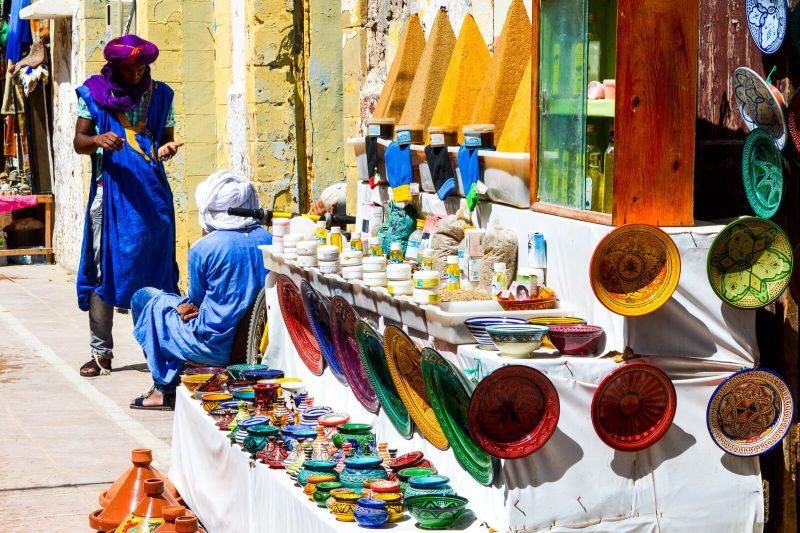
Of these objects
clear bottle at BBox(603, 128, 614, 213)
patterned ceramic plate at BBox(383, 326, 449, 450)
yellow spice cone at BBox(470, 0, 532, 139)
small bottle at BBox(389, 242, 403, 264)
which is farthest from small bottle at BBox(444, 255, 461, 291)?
clear bottle at BBox(603, 128, 614, 213)

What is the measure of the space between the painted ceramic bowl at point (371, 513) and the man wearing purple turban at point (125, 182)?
4327mm

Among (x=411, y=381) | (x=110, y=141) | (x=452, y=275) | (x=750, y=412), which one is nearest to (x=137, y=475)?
(x=411, y=381)

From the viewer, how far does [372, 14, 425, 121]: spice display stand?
6.28 metres

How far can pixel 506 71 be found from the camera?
16.5ft

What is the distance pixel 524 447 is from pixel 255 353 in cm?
300

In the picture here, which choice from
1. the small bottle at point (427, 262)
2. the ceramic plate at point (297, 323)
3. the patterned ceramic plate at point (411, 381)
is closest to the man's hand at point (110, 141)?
the ceramic plate at point (297, 323)

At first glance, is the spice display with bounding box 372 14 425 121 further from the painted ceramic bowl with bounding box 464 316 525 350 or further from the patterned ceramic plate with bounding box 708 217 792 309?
the patterned ceramic plate with bounding box 708 217 792 309

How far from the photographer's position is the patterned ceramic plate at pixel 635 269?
12.2 feet

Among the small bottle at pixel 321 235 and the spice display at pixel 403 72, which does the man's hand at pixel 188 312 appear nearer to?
the small bottle at pixel 321 235

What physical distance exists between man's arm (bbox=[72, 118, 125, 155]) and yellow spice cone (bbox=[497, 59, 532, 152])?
3568mm

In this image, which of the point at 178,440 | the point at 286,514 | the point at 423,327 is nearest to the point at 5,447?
the point at 178,440

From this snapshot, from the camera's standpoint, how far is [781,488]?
3988mm

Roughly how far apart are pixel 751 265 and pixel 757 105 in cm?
51

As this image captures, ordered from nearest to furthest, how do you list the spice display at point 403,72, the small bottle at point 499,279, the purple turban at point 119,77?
the small bottle at point 499,279 < the spice display at point 403,72 < the purple turban at point 119,77
